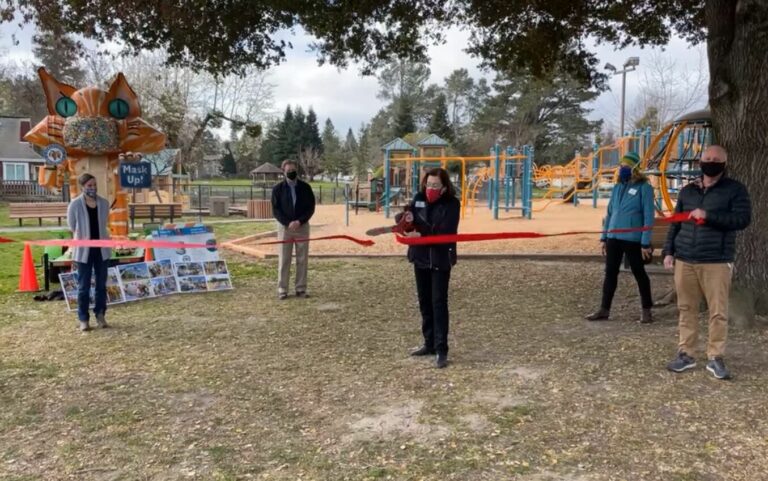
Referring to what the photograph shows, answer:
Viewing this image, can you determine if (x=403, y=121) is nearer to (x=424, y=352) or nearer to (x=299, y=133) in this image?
(x=299, y=133)

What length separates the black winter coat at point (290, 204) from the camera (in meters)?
7.72

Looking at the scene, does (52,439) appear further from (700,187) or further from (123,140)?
(123,140)

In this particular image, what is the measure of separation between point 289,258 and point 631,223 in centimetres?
401

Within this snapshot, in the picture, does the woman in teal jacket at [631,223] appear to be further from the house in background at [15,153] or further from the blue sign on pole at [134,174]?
the house in background at [15,153]

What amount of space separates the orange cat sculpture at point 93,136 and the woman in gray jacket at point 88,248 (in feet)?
13.1

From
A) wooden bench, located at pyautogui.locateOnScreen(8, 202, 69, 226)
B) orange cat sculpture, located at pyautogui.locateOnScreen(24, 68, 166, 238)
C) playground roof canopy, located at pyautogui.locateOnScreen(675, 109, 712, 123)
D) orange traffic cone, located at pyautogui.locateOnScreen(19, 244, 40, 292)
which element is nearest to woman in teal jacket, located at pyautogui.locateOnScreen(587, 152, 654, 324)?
playground roof canopy, located at pyautogui.locateOnScreen(675, 109, 712, 123)

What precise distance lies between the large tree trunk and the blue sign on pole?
8.32m

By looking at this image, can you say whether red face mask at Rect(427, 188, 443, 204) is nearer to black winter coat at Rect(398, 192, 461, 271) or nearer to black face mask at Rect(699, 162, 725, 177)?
black winter coat at Rect(398, 192, 461, 271)

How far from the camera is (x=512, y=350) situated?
5383 mm

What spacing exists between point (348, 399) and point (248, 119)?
138 ft

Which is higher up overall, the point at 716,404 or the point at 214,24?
the point at 214,24

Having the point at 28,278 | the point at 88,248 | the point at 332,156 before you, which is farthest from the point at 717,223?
the point at 332,156

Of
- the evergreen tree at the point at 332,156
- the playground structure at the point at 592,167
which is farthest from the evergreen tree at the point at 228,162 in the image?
the playground structure at the point at 592,167

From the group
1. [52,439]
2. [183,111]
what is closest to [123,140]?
[52,439]
